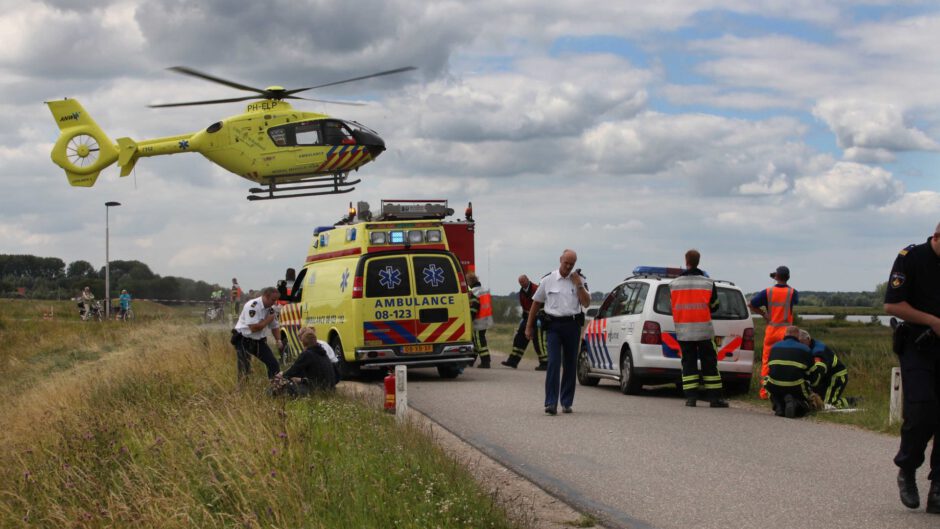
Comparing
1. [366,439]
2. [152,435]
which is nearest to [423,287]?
[152,435]

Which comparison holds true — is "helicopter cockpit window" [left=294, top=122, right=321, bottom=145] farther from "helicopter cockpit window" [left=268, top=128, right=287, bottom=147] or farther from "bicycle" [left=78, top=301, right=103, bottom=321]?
"bicycle" [left=78, top=301, right=103, bottom=321]

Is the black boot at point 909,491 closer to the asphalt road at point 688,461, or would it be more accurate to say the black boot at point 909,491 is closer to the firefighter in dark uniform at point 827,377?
the asphalt road at point 688,461

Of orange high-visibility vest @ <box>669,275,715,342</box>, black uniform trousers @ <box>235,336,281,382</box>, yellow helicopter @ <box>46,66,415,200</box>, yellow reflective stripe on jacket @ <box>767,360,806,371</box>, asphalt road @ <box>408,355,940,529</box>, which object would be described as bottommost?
asphalt road @ <box>408,355,940,529</box>

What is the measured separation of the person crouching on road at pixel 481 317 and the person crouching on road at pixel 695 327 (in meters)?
7.64

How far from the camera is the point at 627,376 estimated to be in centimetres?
1683

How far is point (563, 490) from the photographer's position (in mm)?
8992

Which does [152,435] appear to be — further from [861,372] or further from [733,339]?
[861,372]

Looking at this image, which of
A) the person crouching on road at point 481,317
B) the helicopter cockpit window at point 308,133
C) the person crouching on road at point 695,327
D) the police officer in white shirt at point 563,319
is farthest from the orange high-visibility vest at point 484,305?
the helicopter cockpit window at point 308,133

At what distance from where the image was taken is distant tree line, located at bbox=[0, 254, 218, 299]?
92375 millimetres

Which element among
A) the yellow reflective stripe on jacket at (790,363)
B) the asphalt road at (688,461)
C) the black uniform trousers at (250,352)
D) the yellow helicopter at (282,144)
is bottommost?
the asphalt road at (688,461)

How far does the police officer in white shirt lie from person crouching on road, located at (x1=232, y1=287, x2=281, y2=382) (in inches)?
157

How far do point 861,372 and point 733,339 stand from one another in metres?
5.35

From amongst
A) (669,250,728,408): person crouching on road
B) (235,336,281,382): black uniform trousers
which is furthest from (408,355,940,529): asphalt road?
(235,336,281,382): black uniform trousers

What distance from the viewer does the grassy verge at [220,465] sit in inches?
295
